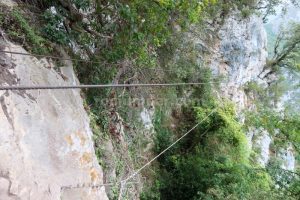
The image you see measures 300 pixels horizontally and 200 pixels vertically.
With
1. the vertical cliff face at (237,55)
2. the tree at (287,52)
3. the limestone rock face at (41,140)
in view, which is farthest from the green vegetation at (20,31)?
the tree at (287,52)

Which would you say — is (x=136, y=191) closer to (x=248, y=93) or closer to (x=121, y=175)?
(x=121, y=175)

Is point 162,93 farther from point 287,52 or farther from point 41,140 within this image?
point 287,52

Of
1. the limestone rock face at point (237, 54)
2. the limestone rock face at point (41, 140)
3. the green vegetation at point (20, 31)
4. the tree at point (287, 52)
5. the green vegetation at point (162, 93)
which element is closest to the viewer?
the limestone rock face at point (41, 140)

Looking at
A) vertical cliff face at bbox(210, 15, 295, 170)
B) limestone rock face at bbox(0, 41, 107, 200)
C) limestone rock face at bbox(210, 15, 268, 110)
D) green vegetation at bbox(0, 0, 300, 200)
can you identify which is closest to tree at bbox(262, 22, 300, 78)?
vertical cliff face at bbox(210, 15, 295, 170)

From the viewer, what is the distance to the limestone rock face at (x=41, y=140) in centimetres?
249

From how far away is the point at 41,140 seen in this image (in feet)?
9.39

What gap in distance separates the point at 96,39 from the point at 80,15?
0.48 metres

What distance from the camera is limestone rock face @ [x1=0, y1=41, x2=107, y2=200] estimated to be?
249 cm

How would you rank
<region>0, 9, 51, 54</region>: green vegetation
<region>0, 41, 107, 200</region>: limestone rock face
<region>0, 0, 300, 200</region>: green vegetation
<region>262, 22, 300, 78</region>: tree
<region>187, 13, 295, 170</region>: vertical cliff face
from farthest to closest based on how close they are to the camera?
1. <region>262, 22, 300, 78</region>: tree
2. <region>187, 13, 295, 170</region>: vertical cliff face
3. <region>0, 0, 300, 200</region>: green vegetation
4. <region>0, 9, 51, 54</region>: green vegetation
5. <region>0, 41, 107, 200</region>: limestone rock face

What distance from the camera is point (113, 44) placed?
15.0 ft

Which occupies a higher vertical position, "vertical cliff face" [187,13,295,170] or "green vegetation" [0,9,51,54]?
"vertical cliff face" [187,13,295,170]

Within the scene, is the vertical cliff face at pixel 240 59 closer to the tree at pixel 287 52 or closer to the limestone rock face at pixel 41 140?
the tree at pixel 287 52

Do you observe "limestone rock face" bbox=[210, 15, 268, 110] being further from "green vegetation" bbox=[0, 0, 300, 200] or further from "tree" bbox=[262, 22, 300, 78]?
"tree" bbox=[262, 22, 300, 78]

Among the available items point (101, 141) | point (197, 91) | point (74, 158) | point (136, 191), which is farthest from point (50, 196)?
point (197, 91)
